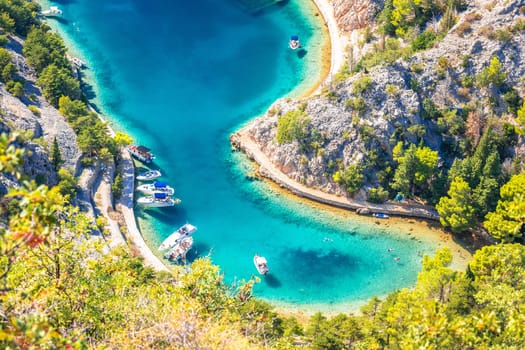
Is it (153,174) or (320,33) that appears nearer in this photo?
(153,174)

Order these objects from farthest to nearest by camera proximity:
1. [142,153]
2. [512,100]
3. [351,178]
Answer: [142,153], [512,100], [351,178]

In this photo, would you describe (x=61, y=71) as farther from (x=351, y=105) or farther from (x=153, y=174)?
(x=351, y=105)

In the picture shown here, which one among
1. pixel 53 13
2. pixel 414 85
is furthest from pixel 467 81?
pixel 53 13

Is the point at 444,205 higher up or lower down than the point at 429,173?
lower down

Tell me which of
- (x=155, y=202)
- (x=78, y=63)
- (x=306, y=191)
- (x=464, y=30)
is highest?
(x=78, y=63)

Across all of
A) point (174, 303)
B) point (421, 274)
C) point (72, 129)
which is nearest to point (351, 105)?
point (421, 274)

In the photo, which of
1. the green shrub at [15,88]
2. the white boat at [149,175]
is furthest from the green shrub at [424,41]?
the green shrub at [15,88]

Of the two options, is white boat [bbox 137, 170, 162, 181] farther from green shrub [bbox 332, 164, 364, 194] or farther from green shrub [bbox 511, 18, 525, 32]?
green shrub [bbox 511, 18, 525, 32]

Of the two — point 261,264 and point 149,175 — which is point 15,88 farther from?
point 261,264
